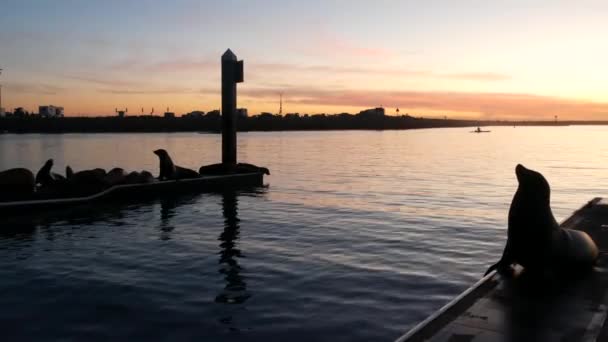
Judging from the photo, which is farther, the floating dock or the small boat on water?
the small boat on water

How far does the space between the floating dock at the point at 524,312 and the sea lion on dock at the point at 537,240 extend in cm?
23

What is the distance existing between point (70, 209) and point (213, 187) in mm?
7616

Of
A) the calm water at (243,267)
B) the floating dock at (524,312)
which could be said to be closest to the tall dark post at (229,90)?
the calm water at (243,267)

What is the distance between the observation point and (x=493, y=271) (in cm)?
772

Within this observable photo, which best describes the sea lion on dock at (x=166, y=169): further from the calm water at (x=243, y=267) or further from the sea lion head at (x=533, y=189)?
the sea lion head at (x=533, y=189)

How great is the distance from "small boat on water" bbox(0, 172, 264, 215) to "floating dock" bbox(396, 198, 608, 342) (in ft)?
48.9

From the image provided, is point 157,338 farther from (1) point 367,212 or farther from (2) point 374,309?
(1) point 367,212

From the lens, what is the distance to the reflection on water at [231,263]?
28.8 feet

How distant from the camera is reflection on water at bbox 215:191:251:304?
345 inches

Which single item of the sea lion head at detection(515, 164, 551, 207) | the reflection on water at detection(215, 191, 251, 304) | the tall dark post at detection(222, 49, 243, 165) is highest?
the tall dark post at detection(222, 49, 243, 165)

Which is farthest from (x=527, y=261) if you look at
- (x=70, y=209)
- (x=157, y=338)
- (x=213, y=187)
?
(x=213, y=187)

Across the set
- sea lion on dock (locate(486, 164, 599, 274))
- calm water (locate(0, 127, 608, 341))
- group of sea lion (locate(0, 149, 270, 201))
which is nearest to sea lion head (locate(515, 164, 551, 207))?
sea lion on dock (locate(486, 164, 599, 274))

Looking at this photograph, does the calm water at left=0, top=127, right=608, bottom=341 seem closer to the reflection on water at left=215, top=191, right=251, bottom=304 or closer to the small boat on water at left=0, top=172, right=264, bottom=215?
the reflection on water at left=215, top=191, right=251, bottom=304

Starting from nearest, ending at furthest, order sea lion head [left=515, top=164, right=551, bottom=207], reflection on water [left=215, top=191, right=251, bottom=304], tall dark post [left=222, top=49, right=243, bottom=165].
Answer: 1. sea lion head [left=515, top=164, right=551, bottom=207]
2. reflection on water [left=215, top=191, right=251, bottom=304]
3. tall dark post [left=222, top=49, right=243, bottom=165]
